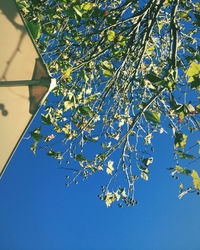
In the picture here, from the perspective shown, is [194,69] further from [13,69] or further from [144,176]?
[144,176]

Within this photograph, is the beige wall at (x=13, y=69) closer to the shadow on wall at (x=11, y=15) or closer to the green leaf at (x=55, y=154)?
the shadow on wall at (x=11, y=15)

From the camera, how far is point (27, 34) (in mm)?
1066

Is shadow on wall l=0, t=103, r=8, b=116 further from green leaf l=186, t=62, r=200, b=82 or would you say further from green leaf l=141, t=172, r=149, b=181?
green leaf l=141, t=172, r=149, b=181

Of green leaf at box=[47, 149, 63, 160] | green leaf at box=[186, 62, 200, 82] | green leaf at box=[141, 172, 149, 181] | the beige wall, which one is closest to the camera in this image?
the beige wall

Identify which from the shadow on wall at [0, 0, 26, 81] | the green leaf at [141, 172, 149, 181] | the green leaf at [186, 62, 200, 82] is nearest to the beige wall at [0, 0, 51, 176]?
the shadow on wall at [0, 0, 26, 81]

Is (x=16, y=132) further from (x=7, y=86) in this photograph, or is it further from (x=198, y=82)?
(x=198, y=82)

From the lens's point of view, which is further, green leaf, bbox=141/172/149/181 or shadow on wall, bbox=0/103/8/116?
green leaf, bbox=141/172/149/181

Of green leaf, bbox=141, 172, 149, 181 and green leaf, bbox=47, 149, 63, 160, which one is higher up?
green leaf, bbox=47, 149, 63, 160

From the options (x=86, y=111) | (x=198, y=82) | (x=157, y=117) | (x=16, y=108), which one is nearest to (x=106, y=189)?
(x=86, y=111)

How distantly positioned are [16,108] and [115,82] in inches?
110

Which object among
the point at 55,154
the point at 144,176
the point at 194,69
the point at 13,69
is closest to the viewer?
the point at 13,69

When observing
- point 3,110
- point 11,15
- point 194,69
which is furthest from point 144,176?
point 11,15

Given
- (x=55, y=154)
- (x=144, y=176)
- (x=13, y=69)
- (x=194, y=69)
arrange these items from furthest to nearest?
1. (x=55, y=154)
2. (x=144, y=176)
3. (x=194, y=69)
4. (x=13, y=69)

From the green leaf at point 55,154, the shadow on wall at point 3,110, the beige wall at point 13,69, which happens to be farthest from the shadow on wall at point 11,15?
the green leaf at point 55,154
